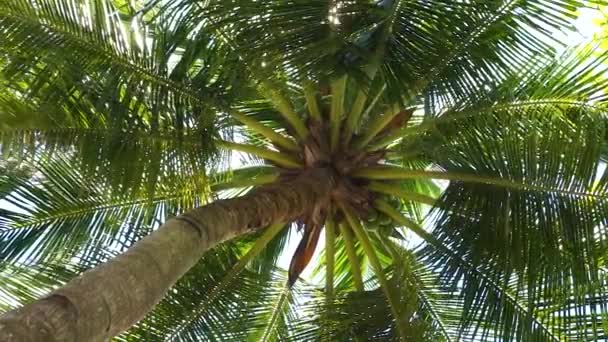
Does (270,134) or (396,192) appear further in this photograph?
(396,192)

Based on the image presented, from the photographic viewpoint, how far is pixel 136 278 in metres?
3.45

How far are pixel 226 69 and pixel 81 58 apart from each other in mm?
809

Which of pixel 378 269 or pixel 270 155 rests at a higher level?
pixel 270 155

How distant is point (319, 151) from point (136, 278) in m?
2.72

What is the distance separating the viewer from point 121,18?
16.7 feet

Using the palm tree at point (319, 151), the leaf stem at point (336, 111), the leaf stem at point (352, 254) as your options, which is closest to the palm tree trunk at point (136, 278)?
the palm tree at point (319, 151)

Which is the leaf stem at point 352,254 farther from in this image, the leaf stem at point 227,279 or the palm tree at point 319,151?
the leaf stem at point 227,279

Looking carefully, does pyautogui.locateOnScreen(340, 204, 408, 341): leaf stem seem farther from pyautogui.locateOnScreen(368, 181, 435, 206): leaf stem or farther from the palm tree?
pyautogui.locateOnScreen(368, 181, 435, 206): leaf stem

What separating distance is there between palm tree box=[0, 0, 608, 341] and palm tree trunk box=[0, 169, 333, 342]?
3 centimetres

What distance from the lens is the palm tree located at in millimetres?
4754

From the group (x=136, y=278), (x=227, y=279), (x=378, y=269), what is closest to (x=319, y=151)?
(x=378, y=269)

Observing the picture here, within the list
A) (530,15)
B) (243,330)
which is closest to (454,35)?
(530,15)

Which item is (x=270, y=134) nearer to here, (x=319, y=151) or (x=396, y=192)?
(x=319, y=151)

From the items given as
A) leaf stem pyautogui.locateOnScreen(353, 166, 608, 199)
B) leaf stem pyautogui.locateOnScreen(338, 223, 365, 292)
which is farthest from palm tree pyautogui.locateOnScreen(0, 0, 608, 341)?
leaf stem pyautogui.locateOnScreen(338, 223, 365, 292)
